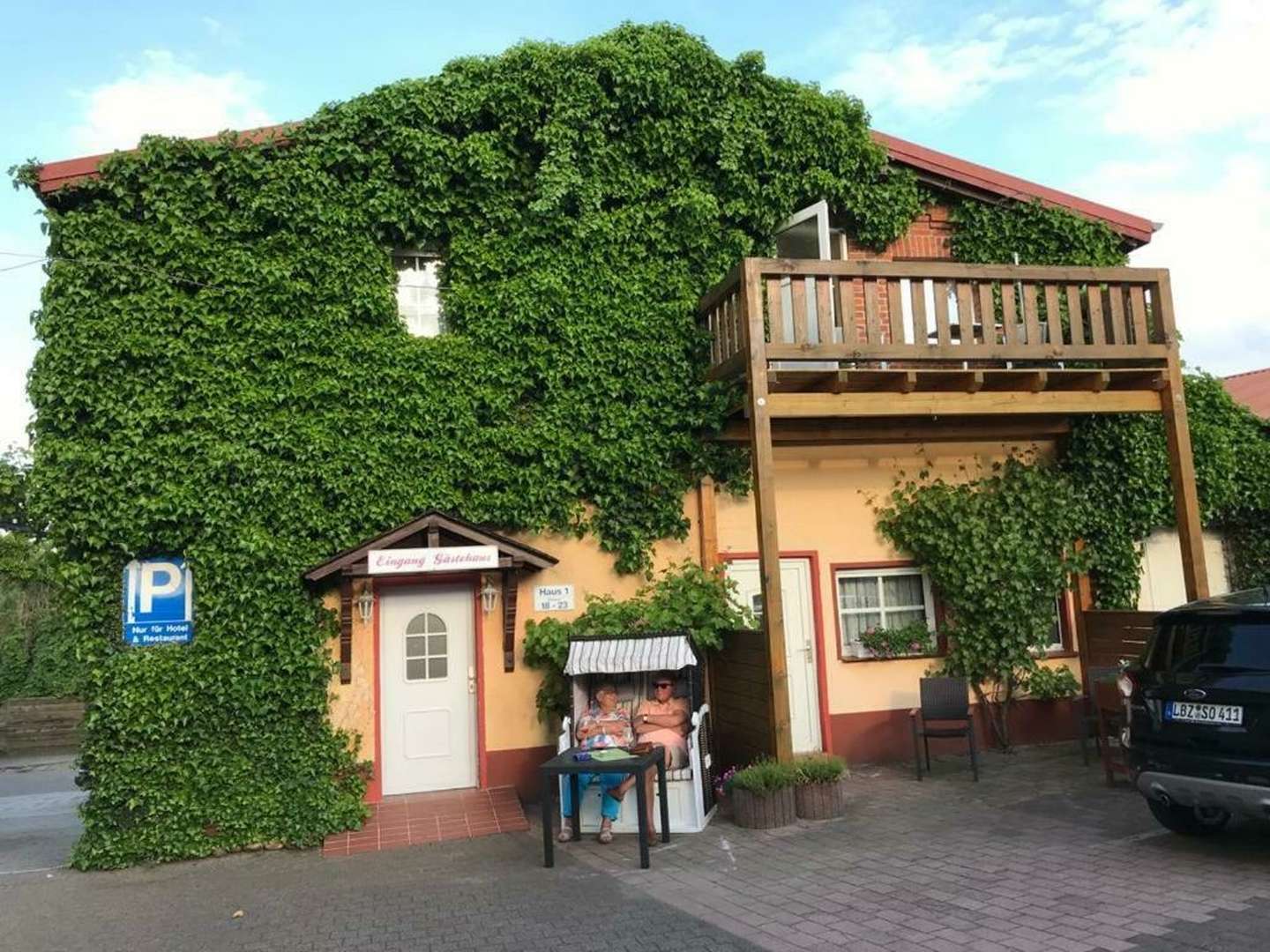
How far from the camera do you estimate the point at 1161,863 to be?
5742mm

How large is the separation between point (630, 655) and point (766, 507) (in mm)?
1706

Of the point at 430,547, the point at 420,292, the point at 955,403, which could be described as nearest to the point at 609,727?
the point at 430,547

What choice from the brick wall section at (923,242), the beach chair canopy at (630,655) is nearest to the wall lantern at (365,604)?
the beach chair canopy at (630,655)

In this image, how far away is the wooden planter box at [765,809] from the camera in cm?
717

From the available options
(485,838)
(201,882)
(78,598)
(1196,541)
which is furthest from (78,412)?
(1196,541)

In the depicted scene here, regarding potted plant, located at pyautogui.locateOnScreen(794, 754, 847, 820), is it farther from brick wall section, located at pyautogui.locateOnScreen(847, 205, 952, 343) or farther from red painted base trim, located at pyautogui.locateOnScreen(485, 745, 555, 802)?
brick wall section, located at pyautogui.locateOnScreen(847, 205, 952, 343)

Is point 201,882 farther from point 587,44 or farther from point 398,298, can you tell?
point 587,44

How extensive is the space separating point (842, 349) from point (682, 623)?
286 centimetres

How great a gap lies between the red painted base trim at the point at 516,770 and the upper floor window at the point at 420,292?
13.8 feet

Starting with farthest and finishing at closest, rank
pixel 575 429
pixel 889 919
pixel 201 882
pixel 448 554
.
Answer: pixel 575 429
pixel 448 554
pixel 201 882
pixel 889 919

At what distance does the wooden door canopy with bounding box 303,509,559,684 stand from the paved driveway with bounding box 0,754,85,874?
9.11 feet

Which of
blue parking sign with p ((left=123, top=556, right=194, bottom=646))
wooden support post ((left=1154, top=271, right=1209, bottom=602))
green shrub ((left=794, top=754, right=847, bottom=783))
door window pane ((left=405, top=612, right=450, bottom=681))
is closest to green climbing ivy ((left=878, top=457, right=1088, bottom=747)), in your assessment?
wooden support post ((left=1154, top=271, right=1209, bottom=602))

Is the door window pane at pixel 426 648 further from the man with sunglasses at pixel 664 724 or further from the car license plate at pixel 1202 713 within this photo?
the car license plate at pixel 1202 713

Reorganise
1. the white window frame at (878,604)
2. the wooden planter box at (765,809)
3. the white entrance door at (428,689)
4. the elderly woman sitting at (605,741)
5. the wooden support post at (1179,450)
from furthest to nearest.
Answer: the white window frame at (878,604)
the white entrance door at (428,689)
the wooden support post at (1179,450)
the wooden planter box at (765,809)
the elderly woman sitting at (605,741)
